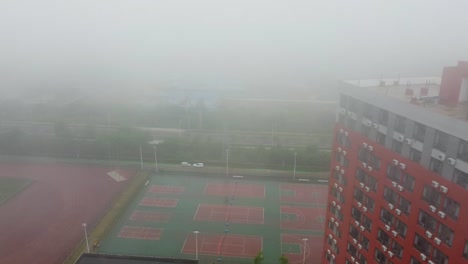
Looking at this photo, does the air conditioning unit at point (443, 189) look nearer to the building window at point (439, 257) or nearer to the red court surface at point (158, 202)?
the building window at point (439, 257)

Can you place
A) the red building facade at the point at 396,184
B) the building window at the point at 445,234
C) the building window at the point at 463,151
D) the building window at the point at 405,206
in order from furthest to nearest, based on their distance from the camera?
1. the building window at the point at 405,206
2. the building window at the point at 445,234
3. the red building facade at the point at 396,184
4. the building window at the point at 463,151

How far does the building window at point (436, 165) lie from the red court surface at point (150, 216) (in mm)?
12529

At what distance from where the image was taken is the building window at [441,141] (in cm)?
562

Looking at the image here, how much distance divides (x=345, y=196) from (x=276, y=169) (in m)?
13.6

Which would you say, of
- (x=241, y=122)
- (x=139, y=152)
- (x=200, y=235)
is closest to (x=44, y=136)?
(x=139, y=152)

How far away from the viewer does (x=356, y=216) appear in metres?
8.20

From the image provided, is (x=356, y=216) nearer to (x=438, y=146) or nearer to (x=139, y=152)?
(x=438, y=146)

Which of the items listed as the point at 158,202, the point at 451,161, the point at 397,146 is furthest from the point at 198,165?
the point at 451,161

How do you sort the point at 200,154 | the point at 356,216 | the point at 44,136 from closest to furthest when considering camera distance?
the point at 356,216 < the point at 200,154 < the point at 44,136

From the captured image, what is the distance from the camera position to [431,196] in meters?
6.01

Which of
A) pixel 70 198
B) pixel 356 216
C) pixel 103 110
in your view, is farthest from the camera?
pixel 103 110

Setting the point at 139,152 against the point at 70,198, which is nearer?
the point at 70,198

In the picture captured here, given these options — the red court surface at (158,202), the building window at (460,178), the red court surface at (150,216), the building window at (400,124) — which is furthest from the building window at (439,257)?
the red court surface at (158,202)

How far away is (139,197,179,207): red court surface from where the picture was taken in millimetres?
17953
